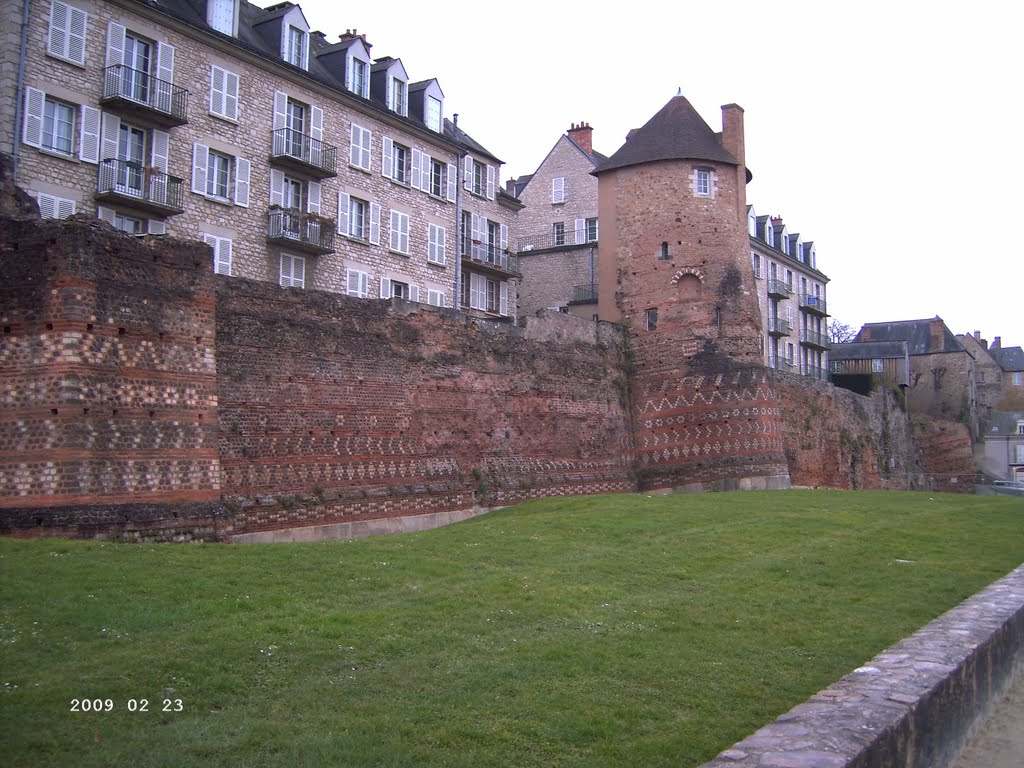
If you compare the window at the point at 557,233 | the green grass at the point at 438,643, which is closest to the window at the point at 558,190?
the window at the point at 557,233

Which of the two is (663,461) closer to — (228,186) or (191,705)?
(228,186)

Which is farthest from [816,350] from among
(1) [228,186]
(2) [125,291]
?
(2) [125,291]

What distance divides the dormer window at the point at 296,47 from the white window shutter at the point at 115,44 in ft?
18.3

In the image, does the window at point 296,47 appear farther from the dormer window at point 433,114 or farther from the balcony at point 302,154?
the dormer window at point 433,114

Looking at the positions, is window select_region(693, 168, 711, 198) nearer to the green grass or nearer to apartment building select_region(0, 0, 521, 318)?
apartment building select_region(0, 0, 521, 318)

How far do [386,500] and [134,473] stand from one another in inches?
264

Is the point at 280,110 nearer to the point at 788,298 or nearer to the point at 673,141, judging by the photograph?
the point at 673,141

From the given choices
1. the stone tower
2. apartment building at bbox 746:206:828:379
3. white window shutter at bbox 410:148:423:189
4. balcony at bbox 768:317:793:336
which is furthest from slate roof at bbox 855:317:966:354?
white window shutter at bbox 410:148:423:189

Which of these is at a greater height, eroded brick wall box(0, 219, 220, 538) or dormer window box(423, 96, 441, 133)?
dormer window box(423, 96, 441, 133)

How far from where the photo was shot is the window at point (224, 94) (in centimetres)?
2484

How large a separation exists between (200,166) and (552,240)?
2090 centimetres

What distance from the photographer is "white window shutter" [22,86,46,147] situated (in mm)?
20766

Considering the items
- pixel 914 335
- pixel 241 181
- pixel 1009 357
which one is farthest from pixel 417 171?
pixel 1009 357

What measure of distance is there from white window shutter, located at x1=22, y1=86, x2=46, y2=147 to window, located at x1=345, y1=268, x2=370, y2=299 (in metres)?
9.82
